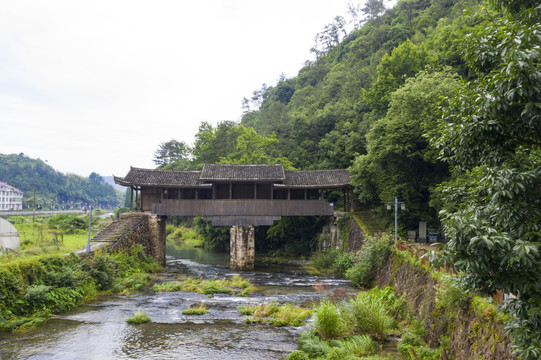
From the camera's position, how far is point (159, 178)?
28188 millimetres

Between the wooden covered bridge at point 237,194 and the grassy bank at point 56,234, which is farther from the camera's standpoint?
the wooden covered bridge at point 237,194

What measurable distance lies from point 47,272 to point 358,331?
12.2 meters

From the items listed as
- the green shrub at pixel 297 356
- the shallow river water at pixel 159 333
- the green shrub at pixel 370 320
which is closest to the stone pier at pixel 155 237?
the shallow river water at pixel 159 333

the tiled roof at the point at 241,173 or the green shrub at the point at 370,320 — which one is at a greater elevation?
the tiled roof at the point at 241,173

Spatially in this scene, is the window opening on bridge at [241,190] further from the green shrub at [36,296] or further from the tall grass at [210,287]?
the green shrub at [36,296]

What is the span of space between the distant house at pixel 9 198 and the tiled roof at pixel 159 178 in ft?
209

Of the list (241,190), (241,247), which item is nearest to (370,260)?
(241,247)

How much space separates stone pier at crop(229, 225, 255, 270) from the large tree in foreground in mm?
22005

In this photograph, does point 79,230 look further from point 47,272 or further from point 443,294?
point 443,294

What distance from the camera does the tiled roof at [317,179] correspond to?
28.1 meters

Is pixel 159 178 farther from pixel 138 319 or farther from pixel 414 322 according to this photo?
pixel 414 322

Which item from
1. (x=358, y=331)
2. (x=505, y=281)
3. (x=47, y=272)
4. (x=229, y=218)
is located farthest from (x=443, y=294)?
(x=229, y=218)

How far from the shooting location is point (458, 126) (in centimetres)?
621

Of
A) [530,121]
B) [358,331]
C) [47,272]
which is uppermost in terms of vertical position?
[530,121]
